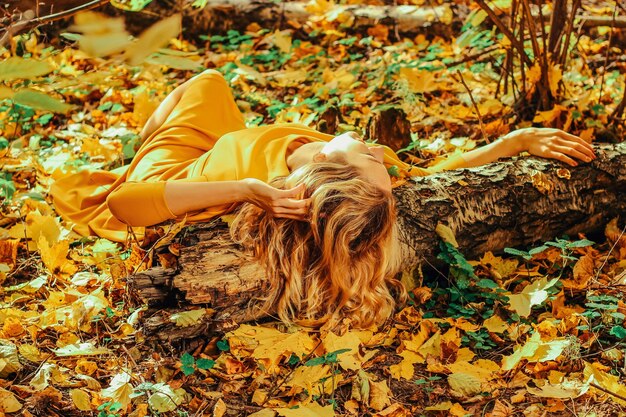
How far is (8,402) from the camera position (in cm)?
200

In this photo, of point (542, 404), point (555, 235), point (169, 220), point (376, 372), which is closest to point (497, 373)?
point (542, 404)

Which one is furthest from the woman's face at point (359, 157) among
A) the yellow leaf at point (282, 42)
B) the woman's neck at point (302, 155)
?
the yellow leaf at point (282, 42)

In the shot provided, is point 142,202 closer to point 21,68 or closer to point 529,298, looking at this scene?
point 529,298

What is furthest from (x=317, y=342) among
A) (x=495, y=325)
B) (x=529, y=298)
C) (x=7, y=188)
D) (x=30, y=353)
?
(x=7, y=188)

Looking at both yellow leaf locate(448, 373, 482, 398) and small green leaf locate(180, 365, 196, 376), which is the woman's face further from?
small green leaf locate(180, 365, 196, 376)

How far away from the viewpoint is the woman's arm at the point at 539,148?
9.76 feet

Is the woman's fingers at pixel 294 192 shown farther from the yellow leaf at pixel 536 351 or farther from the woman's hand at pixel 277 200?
the yellow leaf at pixel 536 351

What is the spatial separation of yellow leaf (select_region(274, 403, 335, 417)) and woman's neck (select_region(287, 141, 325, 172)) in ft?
3.58

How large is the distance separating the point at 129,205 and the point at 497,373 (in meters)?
1.50

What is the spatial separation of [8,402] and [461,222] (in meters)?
1.84

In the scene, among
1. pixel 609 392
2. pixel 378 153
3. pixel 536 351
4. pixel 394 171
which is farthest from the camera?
pixel 394 171

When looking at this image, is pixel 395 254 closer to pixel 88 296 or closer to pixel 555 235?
pixel 555 235

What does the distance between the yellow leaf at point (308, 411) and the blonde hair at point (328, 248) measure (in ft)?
1.53

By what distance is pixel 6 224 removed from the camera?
3.23 meters
